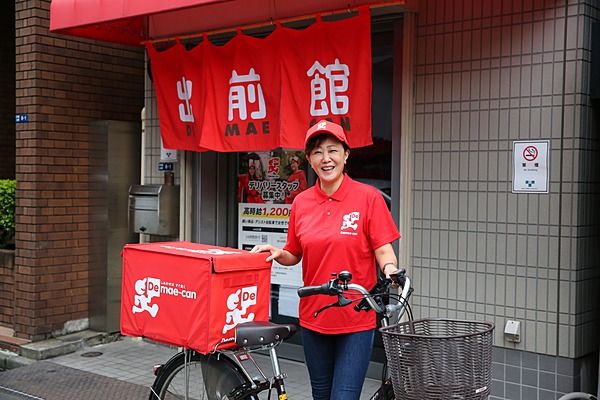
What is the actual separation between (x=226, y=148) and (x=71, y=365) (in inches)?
112

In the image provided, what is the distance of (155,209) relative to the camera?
7.79 metres

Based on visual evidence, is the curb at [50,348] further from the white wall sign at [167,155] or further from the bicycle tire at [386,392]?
the bicycle tire at [386,392]

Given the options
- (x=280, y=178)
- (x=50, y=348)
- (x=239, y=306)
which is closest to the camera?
(x=239, y=306)

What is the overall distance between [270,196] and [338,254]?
11.7 feet

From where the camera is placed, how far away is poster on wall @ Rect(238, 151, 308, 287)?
7367 millimetres

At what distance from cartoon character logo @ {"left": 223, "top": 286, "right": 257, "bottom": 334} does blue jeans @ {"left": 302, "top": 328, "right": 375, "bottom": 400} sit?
36cm

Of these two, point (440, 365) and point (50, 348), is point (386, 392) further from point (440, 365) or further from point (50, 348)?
point (50, 348)

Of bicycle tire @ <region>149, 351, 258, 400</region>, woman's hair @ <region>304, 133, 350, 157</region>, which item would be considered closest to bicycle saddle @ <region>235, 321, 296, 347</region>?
bicycle tire @ <region>149, 351, 258, 400</region>

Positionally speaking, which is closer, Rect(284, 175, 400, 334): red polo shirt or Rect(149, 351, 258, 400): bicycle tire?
Rect(284, 175, 400, 334): red polo shirt

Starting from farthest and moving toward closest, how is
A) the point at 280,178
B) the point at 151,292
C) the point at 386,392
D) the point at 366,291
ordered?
the point at 280,178 < the point at 151,292 < the point at 386,392 < the point at 366,291

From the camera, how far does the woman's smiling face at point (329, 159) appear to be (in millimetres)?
4102

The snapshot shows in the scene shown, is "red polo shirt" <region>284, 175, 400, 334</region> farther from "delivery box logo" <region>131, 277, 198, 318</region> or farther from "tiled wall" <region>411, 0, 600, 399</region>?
"tiled wall" <region>411, 0, 600, 399</region>

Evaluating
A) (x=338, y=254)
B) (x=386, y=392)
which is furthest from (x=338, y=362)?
(x=338, y=254)

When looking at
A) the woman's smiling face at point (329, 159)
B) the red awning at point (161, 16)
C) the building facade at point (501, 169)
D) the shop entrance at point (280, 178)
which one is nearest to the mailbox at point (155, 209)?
the shop entrance at point (280, 178)
